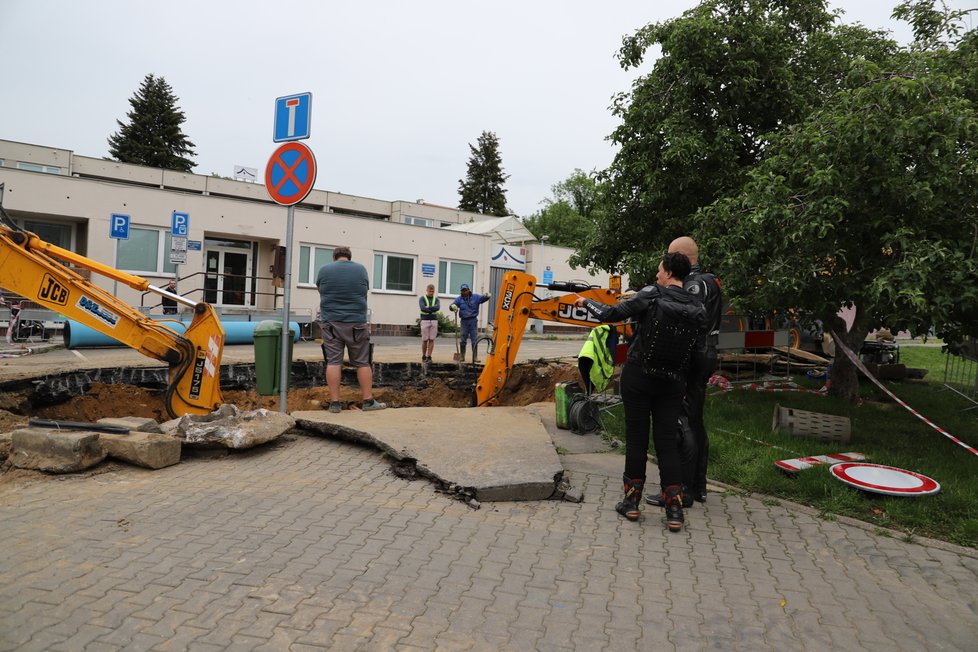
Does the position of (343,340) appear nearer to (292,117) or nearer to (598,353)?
(292,117)

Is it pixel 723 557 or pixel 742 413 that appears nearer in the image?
pixel 723 557

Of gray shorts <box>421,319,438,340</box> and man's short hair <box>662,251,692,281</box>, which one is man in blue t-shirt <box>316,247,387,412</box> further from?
gray shorts <box>421,319,438,340</box>

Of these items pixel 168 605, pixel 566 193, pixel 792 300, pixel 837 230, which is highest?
pixel 566 193

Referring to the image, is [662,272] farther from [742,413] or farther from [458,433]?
[742,413]

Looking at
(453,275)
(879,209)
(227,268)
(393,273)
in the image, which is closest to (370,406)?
(879,209)

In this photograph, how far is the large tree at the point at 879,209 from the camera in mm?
5477

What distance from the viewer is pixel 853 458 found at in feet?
19.9

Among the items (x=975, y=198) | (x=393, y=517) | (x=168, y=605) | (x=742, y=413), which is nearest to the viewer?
(x=168, y=605)

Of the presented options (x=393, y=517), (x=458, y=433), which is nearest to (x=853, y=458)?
(x=458, y=433)

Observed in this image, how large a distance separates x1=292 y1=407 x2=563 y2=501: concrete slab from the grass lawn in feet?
4.38

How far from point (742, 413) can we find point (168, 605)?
22.9 feet

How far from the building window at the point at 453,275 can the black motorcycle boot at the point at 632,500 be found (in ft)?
77.0

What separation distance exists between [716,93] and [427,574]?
854 centimetres

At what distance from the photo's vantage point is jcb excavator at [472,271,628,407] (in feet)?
25.7
